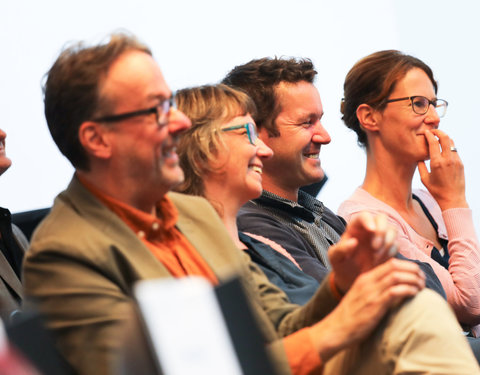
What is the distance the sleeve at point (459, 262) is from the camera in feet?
8.54

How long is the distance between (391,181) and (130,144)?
5.24 feet

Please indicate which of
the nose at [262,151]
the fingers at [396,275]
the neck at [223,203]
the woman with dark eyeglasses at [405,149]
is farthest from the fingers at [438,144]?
the fingers at [396,275]

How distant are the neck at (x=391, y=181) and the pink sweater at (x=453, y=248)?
0.06 m

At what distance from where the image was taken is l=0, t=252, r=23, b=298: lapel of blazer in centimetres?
236

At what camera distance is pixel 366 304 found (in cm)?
148

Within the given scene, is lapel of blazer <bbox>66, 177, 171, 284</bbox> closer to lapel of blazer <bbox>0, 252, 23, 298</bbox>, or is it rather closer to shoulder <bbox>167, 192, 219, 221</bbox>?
shoulder <bbox>167, 192, 219, 221</bbox>

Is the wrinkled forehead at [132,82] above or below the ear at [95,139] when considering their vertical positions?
above

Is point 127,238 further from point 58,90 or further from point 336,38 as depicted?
point 336,38

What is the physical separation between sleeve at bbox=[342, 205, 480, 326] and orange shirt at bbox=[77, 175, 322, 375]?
1.15 metres

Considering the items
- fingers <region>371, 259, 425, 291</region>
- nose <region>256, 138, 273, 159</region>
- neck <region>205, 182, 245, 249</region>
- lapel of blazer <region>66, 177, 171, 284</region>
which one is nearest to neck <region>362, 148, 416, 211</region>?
nose <region>256, 138, 273, 159</region>

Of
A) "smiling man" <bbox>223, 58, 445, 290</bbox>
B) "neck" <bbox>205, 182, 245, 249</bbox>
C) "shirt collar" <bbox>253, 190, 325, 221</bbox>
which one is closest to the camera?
"neck" <bbox>205, 182, 245, 249</bbox>

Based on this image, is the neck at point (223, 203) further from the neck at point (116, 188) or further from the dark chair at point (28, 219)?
the dark chair at point (28, 219)

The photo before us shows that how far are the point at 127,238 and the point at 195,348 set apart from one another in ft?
2.08

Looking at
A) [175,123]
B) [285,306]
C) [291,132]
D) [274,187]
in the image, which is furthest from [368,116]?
[175,123]
